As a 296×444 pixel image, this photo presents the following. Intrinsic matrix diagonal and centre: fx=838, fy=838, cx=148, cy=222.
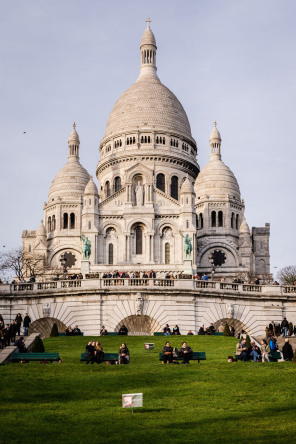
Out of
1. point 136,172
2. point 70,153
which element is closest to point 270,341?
point 136,172

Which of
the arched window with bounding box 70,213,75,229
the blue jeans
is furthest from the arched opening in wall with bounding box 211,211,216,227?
the blue jeans

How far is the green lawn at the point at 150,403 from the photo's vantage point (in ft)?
63.8

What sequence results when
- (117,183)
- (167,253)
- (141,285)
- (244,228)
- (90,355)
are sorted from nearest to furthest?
(90,355) < (141,285) < (167,253) < (244,228) < (117,183)

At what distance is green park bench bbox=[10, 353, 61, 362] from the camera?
31156mm

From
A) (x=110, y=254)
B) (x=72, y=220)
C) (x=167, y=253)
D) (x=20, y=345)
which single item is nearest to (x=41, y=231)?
(x=72, y=220)

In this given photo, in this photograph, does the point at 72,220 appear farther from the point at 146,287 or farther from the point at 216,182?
the point at 146,287

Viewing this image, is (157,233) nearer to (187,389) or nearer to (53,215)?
(53,215)

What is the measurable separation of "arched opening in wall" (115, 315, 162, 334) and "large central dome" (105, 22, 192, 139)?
235 feet

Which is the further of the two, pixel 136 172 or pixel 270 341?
pixel 136 172

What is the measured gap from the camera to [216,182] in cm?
11394

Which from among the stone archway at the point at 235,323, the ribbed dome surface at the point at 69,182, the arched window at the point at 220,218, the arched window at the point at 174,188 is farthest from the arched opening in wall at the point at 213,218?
the stone archway at the point at 235,323

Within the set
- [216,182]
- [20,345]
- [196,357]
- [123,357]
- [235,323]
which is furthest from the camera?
[216,182]

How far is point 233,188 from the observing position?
376 feet

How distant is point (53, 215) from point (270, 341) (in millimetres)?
82157
